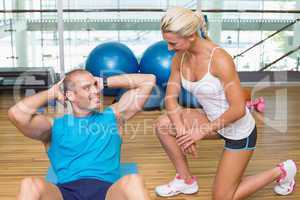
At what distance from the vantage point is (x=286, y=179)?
2521 mm

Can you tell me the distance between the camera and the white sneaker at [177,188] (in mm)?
2559

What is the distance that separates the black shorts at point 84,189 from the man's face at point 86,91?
334 millimetres

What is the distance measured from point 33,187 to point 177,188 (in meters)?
1.17

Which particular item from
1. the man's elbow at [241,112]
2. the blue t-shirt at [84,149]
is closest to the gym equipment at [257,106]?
the man's elbow at [241,112]

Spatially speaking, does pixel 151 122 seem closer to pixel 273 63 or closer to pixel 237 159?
pixel 237 159

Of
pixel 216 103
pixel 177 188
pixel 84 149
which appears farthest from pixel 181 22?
pixel 177 188

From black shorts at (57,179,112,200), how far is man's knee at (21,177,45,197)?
0.19 meters

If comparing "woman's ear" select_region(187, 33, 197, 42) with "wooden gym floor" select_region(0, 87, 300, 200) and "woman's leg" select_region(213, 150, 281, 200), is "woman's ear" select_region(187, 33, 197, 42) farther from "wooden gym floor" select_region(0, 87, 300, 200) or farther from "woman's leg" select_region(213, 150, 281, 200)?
"wooden gym floor" select_region(0, 87, 300, 200)

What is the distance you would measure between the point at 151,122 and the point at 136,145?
70 centimetres

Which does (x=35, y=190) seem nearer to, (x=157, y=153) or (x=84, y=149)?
(x=84, y=149)

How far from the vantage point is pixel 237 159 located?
88.0 inches

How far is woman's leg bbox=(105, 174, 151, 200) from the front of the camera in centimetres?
160

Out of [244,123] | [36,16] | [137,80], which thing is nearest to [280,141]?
Answer: [244,123]

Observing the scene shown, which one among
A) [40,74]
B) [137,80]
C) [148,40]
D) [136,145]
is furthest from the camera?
[148,40]
